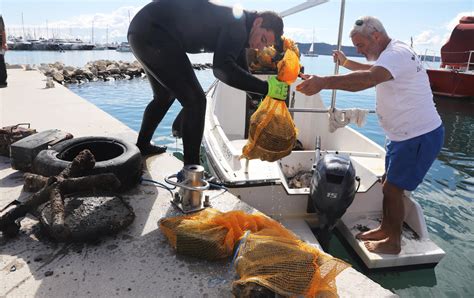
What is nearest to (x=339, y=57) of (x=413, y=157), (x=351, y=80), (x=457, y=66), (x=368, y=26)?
(x=368, y=26)

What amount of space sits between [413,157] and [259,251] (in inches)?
80.1

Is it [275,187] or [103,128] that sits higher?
[103,128]

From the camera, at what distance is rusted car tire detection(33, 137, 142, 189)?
9.42 feet

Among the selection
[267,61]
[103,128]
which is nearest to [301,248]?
[103,128]

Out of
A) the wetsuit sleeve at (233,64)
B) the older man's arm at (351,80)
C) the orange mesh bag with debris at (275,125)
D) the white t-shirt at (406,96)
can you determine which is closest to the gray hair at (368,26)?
the white t-shirt at (406,96)

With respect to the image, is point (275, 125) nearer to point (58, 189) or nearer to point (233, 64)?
point (233, 64)

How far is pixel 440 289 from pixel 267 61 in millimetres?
4928

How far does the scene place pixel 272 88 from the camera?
8.98 ft

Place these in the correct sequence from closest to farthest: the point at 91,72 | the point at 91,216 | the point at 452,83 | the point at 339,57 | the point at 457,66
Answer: the point at 91,216, the point at 339,57, the point at 452,83, the point at 457,66, the point at 91,72

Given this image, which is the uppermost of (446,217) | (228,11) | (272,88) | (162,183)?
(228,11)

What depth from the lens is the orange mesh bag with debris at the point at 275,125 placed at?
273 cm

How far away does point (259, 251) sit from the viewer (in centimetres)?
194

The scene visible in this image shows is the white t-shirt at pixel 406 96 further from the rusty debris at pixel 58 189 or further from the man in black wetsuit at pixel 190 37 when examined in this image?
the rusty debris at pixel 58 189

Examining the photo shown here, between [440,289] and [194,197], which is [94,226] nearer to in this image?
[194,197]
